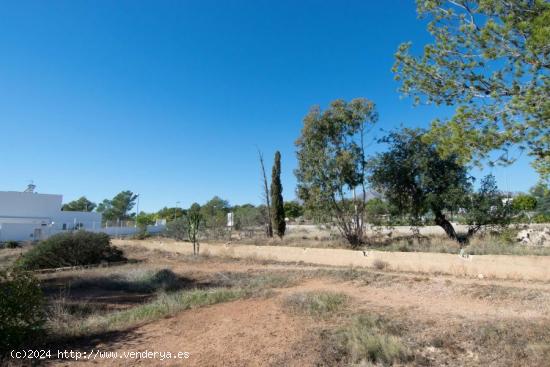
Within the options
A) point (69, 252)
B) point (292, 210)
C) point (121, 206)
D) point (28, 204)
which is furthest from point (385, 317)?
point (121, 206)

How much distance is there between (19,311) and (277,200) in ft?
71.5

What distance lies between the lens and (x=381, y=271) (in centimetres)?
1246

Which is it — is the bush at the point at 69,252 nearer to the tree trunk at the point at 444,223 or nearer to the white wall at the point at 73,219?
the tree trunk at the point at 444,223

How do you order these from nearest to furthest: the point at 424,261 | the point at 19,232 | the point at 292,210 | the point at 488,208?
the point at 424,261 < the point at 488,208 < the point at 19,232 < the point at 292,210

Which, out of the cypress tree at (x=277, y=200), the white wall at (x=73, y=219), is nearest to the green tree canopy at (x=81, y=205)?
the white wall at (x=73, y=219)

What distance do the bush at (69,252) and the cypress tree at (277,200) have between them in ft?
37.7

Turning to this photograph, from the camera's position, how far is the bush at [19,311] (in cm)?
550

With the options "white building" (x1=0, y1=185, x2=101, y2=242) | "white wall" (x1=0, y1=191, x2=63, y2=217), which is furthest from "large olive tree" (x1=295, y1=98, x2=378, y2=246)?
"white wall" (x1=0, y1=191, x2=63, y2=217)

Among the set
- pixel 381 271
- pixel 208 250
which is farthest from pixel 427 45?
pixel 208 250

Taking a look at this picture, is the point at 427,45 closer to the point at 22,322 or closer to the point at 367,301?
the point at 367,301

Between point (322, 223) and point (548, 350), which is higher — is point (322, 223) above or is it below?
above

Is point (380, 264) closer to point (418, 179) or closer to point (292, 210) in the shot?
point (418, 179)

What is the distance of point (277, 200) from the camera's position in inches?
1072

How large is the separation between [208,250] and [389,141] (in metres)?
11.3
